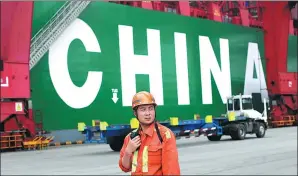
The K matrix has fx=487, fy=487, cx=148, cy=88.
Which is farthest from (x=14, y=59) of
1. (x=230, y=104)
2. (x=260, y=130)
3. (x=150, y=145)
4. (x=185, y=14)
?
(x=150, y=145)

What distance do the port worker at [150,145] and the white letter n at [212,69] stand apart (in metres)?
29.8

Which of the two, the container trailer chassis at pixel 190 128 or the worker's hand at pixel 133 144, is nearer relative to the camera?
the worker's hand at pixel 133 144

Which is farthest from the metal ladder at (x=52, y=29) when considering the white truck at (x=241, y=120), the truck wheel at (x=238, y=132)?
the truck wheel at (x=238, y=132)

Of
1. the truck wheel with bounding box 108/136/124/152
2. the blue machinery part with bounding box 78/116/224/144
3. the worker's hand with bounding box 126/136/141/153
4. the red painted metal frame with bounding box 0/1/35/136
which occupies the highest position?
the red painted metal frame with bounding box 0/1/35/136

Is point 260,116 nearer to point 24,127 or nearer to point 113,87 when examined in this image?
point 113,87

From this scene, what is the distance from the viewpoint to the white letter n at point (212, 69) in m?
32.8

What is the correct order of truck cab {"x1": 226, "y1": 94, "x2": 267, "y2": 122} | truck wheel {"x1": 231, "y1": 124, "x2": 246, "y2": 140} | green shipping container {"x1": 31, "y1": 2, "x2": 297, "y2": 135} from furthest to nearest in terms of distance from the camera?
green shipping container {"x1": 31, "y1": 2, "x2": 297, "y2": 135} → truck cab {"x1": 226, "y1": 94, "x2": 267, "y2": 122} → truck wheel {"x1": 231, "y1": 124, "x2": 246, "y2": 140}

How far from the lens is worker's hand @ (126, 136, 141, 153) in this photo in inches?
120

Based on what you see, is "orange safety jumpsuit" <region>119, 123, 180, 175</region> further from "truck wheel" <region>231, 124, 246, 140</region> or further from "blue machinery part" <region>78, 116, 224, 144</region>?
"truck wheel" <region>231, 124, 246, 140</region>

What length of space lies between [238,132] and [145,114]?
1828 cm

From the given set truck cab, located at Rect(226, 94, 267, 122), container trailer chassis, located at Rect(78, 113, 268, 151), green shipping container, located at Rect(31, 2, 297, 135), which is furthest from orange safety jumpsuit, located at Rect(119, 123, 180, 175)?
green shipping container, located at Rect(31, 2, 297, 135)

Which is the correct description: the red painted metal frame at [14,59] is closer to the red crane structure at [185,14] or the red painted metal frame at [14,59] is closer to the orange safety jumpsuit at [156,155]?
the red crane structure at [185,14]

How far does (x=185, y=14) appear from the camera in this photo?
33.0m

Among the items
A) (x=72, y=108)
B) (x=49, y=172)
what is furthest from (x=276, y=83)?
(x=49, y=172)
